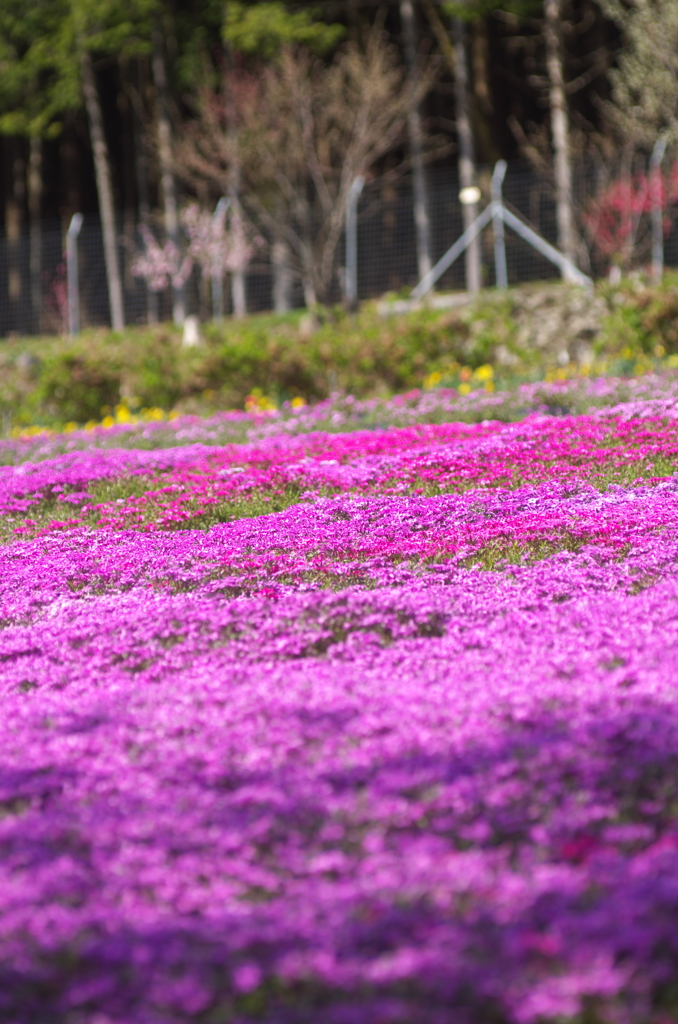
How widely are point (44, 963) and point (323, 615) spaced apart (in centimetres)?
253

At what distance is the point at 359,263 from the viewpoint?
2378 centimetres

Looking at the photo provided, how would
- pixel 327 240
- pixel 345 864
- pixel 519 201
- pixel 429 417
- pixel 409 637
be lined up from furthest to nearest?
pixel 519 201, pixel 327 240, pixel 429 417, pixel 409 637, pixel 345 864

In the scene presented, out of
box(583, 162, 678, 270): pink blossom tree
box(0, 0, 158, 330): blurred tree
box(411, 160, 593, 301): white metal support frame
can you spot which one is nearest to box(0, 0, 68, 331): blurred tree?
box(0, 0, 158, 330): blurred tree

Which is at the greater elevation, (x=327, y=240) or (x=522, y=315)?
(x=327, y=240)

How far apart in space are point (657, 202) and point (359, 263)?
22.0 ft

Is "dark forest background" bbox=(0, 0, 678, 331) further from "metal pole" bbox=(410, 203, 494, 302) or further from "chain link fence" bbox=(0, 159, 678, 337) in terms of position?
"metal pole" bbox=(410, 203, 494, 302)

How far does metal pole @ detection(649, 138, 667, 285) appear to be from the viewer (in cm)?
1992

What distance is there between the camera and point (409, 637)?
4.75 m

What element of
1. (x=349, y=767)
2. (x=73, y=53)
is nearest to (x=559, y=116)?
(x=73, y=53)

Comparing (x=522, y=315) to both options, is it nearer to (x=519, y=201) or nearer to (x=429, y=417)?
(x=429, y=417)

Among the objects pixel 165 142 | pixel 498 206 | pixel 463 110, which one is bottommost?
pixel 498 206

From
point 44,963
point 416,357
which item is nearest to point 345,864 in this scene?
point 44,963

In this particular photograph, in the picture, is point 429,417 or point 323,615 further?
point 429,417

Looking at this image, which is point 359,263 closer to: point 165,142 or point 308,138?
point 308,138
